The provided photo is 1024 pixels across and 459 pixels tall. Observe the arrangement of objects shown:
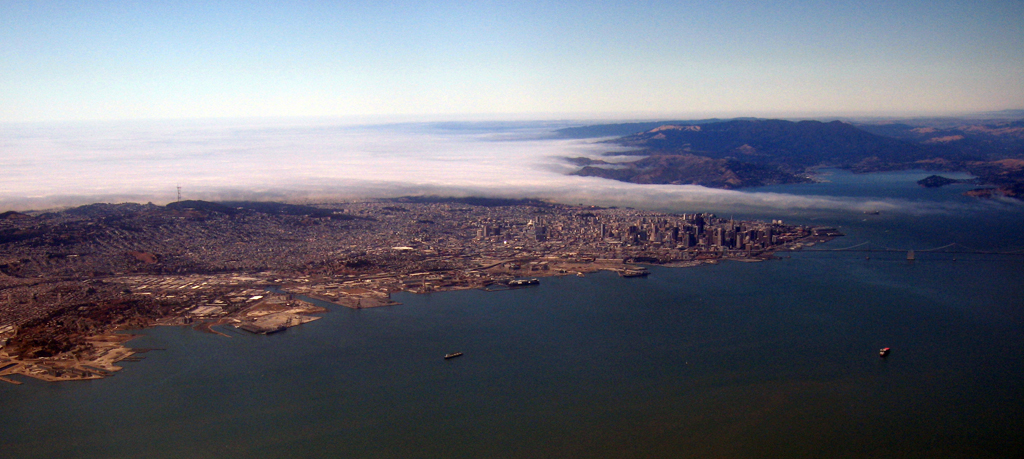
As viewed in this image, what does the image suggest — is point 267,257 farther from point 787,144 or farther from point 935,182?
point 787,144

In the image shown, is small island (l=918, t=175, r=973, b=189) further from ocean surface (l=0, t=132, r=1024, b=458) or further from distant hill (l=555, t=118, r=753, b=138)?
distant hill (l=555, t=118, r=753, b=138)

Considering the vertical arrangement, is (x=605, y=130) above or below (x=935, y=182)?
above

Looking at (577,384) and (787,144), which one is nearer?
(577,384)

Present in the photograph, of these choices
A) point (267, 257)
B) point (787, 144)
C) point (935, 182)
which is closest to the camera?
point (267, 257)

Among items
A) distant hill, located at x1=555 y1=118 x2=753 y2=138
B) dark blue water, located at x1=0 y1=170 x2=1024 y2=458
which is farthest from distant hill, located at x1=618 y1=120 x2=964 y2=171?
dark blue water, located at x1=0 y1=170 x2=1024 y2=458

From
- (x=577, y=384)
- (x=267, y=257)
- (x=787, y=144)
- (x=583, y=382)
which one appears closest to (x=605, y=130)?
(x=787, y=144)

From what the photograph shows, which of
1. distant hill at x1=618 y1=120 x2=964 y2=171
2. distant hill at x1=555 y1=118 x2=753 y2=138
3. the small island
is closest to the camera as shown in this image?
the small island

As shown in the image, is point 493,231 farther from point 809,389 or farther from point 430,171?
point 430,171
